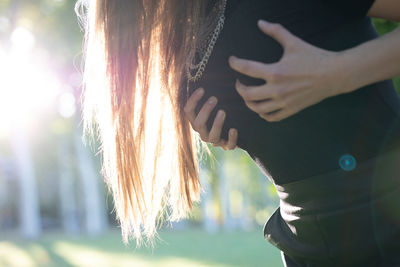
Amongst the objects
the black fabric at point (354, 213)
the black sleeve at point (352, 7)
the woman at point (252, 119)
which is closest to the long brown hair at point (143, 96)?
the woman at point (252, 119)

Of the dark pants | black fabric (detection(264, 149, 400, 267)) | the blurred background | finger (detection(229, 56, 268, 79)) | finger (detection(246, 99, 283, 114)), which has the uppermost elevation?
finger (detection(229, 56, 268, 79))

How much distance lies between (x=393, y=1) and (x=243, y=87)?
49 centimetres

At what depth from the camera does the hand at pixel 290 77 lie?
1.47 metres

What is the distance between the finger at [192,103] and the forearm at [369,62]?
517 millimetres

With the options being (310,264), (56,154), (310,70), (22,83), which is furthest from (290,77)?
(56,154)

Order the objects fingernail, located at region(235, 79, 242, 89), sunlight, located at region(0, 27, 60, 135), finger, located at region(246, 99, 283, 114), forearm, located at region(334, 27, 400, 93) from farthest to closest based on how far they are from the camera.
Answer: sunlight, located at region(0, 27, 60, 135), fingernail, located at region(235, 79, 242, 89), finger, located at region(246, 99, 283, 114), forearm, located at region(334, 27, 400, 93)

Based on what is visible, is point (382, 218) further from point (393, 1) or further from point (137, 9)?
point (137, 9)

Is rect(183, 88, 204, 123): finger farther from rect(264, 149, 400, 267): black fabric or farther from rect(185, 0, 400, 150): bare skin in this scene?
rect(264, 149, 400, 267): black fabric

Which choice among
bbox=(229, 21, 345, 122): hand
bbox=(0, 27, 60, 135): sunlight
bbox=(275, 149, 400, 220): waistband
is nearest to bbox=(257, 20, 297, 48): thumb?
bbox=(229, 21, 345, 122): hand

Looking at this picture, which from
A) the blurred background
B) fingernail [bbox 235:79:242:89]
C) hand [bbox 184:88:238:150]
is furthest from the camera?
the blurred background

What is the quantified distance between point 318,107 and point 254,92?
19 cm

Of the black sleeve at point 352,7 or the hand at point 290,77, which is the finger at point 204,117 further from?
the black sleeve at point 352,7

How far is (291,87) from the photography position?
1.51 metres

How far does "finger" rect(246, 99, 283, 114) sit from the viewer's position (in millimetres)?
1536
